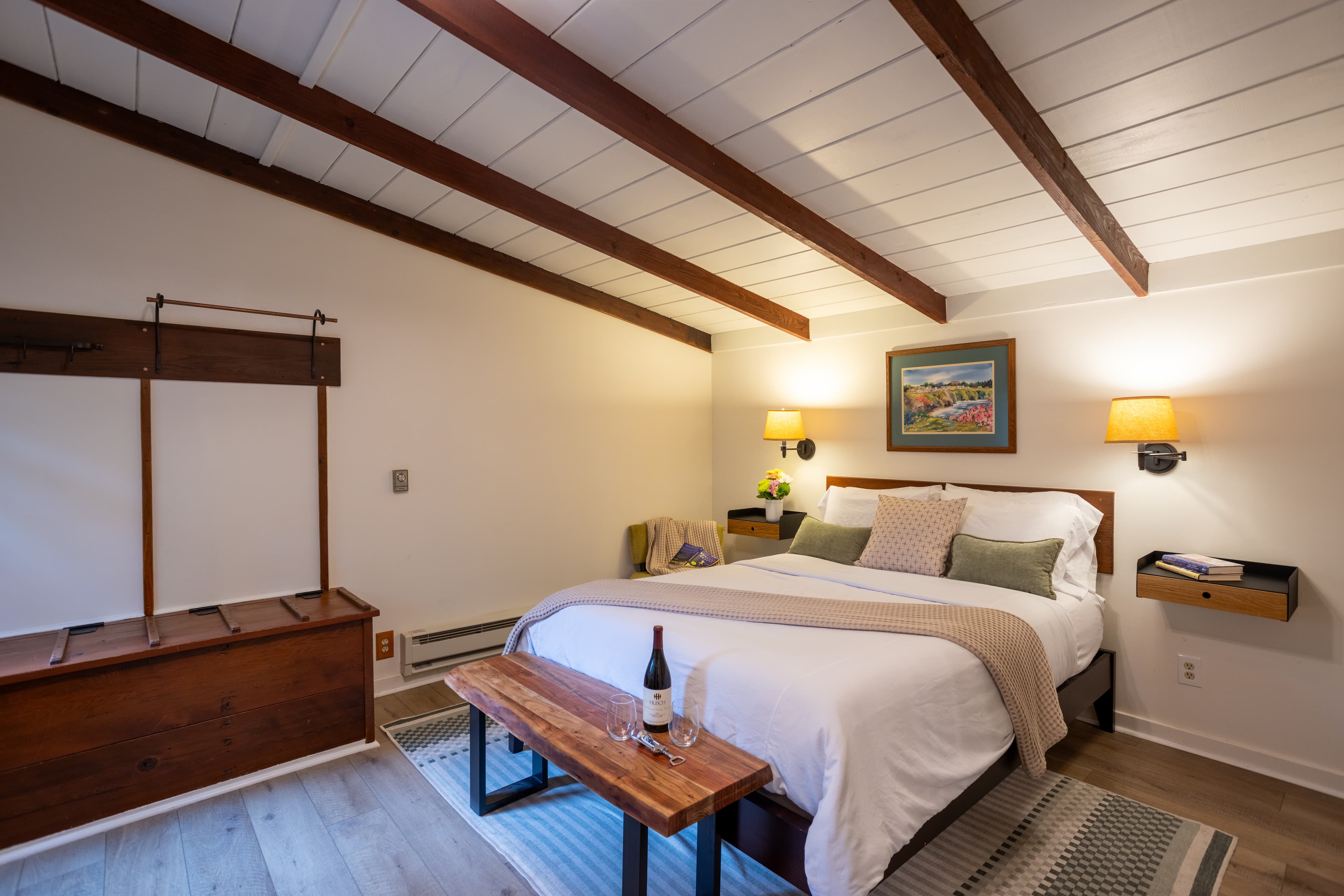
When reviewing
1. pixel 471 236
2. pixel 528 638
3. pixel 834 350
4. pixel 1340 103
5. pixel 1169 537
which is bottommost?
pixel 528 638

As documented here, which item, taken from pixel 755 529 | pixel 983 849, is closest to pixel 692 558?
pixel 755 529

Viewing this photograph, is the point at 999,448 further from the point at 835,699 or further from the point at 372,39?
the point at 372,39

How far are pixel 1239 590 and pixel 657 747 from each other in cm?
229

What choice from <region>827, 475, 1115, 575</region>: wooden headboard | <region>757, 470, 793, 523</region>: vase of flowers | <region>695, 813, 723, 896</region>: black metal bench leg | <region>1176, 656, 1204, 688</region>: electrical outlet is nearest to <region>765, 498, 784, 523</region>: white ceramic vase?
<region>757, 470, 793, 523</region>: vase of flowers

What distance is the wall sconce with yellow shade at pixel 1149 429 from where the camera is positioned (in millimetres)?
2803

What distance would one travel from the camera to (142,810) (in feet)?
7.80

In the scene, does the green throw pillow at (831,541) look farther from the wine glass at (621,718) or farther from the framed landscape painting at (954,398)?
the wine glass at (621,718)

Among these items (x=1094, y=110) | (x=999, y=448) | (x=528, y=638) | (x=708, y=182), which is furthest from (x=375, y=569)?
(x=1094, y=110)

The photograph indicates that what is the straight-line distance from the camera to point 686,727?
6.08 ft

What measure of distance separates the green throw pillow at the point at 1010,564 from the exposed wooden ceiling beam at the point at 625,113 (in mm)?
1429

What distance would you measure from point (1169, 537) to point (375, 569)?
12.6 feet

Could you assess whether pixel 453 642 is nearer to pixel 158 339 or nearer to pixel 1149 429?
pixel 158 339

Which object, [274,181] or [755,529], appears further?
[755,529]

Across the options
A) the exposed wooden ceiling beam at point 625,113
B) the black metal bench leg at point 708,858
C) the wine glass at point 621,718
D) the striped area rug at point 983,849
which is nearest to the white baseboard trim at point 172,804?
the striped area rug at point 983,849
